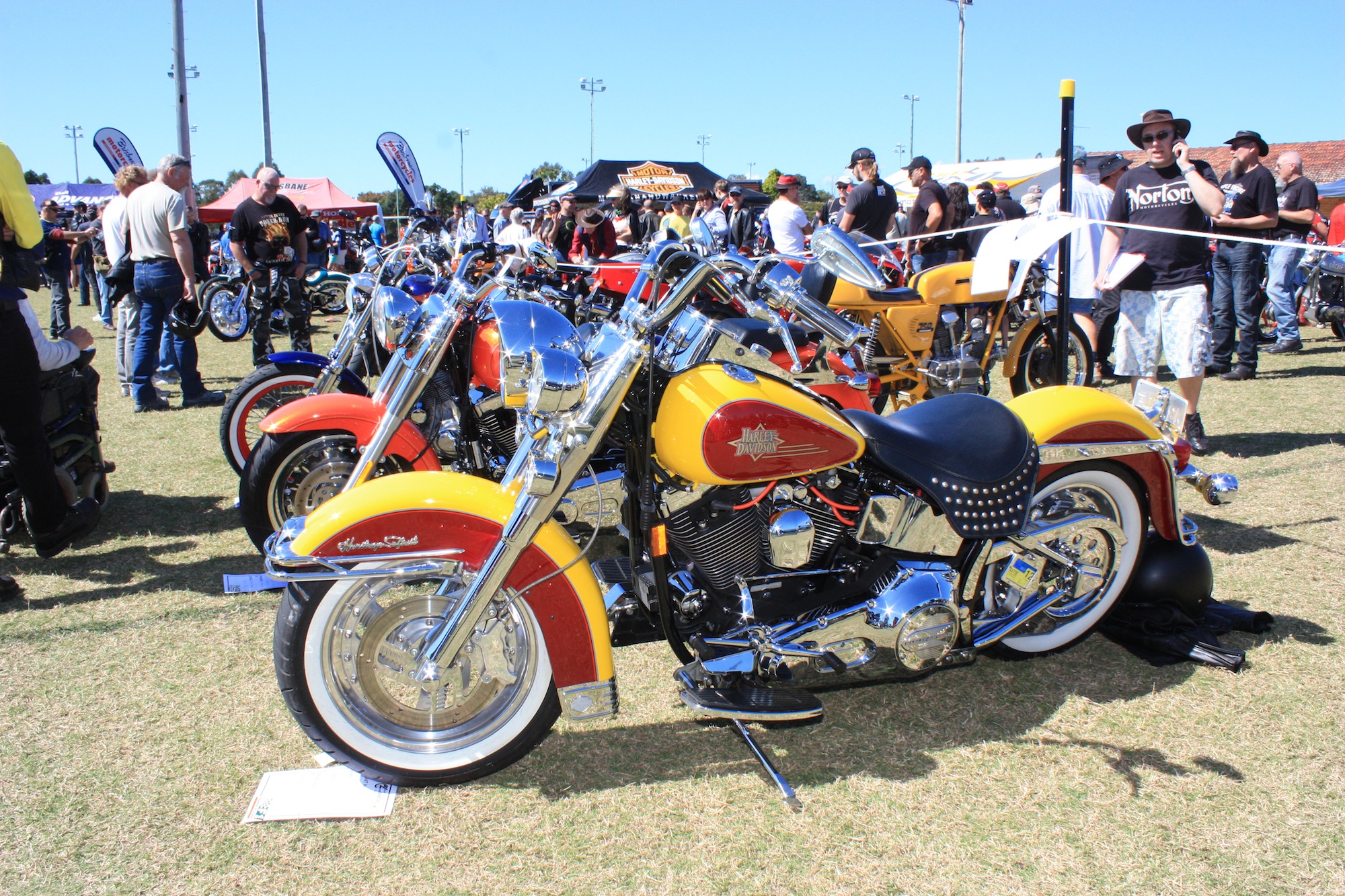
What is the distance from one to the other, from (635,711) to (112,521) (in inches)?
134

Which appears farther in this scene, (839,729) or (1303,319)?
(1303,319)

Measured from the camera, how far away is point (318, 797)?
2465 mm

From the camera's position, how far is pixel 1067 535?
304 centimetres

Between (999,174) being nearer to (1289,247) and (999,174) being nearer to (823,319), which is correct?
(1289,247)

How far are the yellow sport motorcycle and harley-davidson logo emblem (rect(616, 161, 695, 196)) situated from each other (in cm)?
2201

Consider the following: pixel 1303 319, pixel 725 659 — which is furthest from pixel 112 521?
pixel 1303 319

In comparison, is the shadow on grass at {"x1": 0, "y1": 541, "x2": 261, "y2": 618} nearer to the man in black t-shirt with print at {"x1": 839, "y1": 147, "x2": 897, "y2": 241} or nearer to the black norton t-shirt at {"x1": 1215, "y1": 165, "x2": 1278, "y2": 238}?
the man in black t-shirt with print at {"x1": 839, "y1": 147, "x2": 897, "y2": 241}

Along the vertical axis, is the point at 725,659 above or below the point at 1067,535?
below

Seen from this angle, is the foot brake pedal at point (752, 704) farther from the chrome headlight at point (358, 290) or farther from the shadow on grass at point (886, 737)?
the chrome headlight at point (358, 290)

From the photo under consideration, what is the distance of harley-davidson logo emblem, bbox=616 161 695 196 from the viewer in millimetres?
24016

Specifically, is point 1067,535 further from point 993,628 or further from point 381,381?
point 381,381

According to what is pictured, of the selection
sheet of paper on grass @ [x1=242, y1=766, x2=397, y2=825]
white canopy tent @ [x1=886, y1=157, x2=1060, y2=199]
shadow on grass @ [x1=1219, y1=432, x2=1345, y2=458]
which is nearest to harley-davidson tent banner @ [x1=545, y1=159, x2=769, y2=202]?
white canopy tent @ [x1=886, y1=157, x2=1060, y2=199]

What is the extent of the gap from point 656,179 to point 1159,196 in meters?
20.7

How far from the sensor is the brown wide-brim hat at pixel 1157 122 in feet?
17.0
